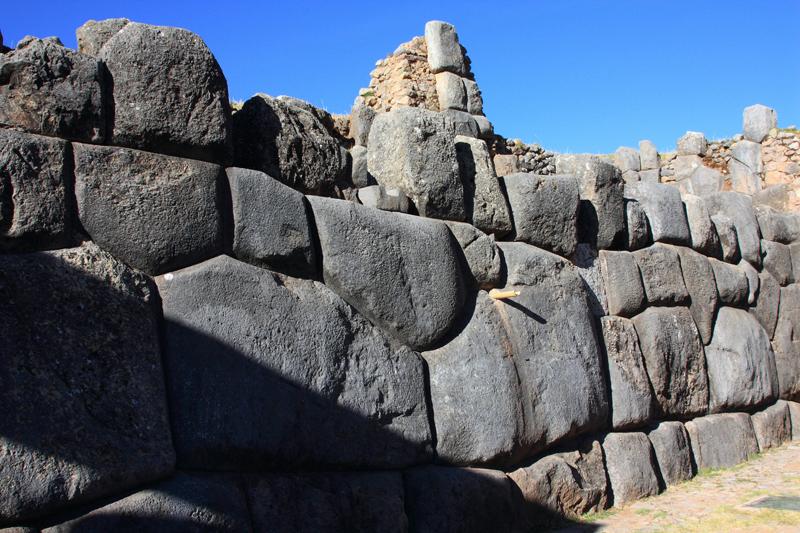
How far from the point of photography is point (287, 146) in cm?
396

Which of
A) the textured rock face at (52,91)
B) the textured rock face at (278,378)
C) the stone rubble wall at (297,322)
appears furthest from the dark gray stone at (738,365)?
the textured rock face at (52,91)

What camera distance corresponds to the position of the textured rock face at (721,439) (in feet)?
19.3

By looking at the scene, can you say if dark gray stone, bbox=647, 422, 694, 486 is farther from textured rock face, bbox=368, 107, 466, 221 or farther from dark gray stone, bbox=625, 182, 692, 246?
textured rock face, bbox=368, 107, 466, 221

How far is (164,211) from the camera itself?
3.30 m

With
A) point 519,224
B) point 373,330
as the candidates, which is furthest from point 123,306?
point 519,224

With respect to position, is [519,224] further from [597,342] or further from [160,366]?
[160,366]

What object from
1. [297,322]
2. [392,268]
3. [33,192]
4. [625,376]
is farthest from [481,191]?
[33,192]

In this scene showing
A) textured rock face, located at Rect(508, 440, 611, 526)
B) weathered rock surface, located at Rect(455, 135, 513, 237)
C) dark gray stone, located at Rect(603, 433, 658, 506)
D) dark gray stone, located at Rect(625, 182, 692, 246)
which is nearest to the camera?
textured rock face, located at Rect(508, 440, 611, 526)

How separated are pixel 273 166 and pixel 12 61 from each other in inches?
49.2

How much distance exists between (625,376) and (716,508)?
0.97 meters

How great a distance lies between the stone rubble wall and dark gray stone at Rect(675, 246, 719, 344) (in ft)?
1.57

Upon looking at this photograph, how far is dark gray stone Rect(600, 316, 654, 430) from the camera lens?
521cm

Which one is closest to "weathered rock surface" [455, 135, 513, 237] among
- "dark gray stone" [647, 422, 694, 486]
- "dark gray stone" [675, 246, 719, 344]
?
"dark gray stone" [647, 422, 694, 486]

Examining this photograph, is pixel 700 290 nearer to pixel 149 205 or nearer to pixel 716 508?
pixel 716 508
